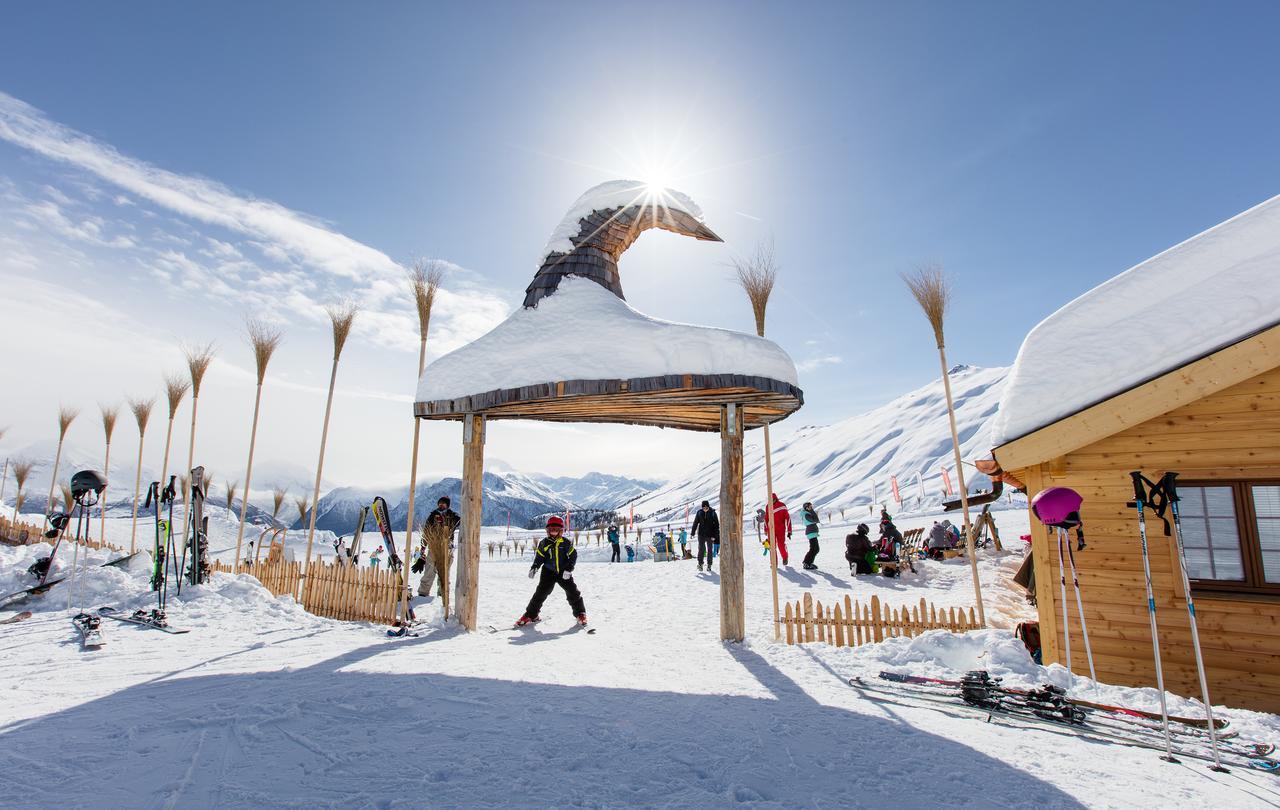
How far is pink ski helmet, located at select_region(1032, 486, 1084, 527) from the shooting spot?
17.1ft

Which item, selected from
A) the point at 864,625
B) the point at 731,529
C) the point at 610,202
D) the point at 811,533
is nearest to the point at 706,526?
the point at 811,533

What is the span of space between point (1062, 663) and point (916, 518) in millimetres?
26784

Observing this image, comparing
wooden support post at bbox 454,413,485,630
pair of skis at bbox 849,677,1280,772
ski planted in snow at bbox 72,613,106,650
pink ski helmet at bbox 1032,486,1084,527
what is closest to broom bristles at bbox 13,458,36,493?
ski planted in snow at bbox 72,613,106,650

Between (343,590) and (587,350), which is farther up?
(587,350)

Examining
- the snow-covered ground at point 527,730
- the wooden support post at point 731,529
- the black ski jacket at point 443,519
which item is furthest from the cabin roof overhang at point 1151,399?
the black ski jacket at point 443,519

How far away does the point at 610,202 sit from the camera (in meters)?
8.40

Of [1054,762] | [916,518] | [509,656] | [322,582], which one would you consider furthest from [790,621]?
[916,518]

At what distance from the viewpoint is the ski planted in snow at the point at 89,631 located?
6.18 meters

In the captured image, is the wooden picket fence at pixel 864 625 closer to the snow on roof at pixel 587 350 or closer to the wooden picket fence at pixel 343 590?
the snow on roof at pixel 587 350

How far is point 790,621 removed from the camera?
7.99 m

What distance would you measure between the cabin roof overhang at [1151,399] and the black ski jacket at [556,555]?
5679 mm

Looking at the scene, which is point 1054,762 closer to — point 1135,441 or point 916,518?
point 1135,441

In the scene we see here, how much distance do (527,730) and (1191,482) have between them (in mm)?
6918

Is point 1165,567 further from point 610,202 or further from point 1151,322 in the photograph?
point 610,202
